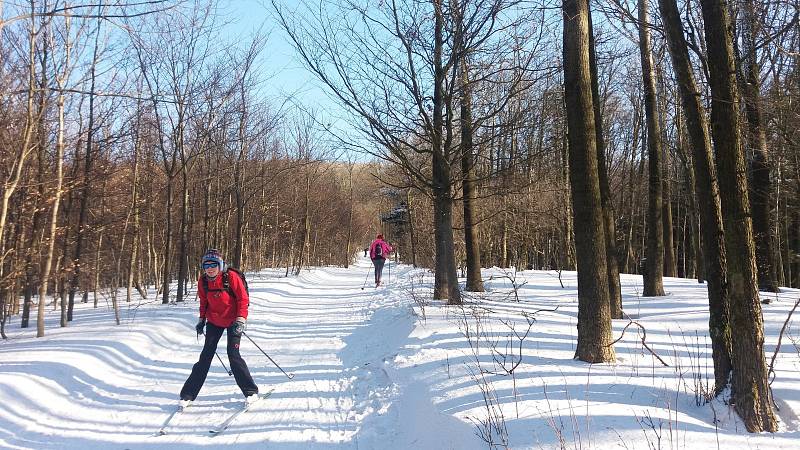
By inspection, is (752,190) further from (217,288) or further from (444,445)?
(217,288)

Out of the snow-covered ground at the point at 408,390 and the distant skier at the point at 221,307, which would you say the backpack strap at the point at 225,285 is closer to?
the distant skier at the point at 221,307

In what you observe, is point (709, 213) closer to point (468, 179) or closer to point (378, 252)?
point (468, 179)

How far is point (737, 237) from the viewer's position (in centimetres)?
412

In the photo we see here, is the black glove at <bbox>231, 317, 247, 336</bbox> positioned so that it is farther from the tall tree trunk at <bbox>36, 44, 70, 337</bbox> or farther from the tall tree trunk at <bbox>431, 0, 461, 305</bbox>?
the tall tree trunk at <bbox>36, 44, 70, 337</bbox>

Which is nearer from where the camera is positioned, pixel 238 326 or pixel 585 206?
pixel 585 206

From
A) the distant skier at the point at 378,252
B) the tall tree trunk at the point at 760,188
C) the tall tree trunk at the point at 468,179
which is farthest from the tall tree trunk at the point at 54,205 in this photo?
the tall tree trunk at the point at 760,188

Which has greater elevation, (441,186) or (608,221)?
(441,186)

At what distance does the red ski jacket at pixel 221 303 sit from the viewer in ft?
20.1

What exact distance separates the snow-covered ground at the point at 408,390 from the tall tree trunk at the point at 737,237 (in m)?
0.24

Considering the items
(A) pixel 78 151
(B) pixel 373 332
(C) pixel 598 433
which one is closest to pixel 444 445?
(C) pixel 598 433

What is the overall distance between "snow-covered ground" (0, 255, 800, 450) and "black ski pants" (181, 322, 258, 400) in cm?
23

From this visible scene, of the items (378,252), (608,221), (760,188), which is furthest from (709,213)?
(378,252)

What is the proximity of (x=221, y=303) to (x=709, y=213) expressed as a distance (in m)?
5.63

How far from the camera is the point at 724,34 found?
424 cm
